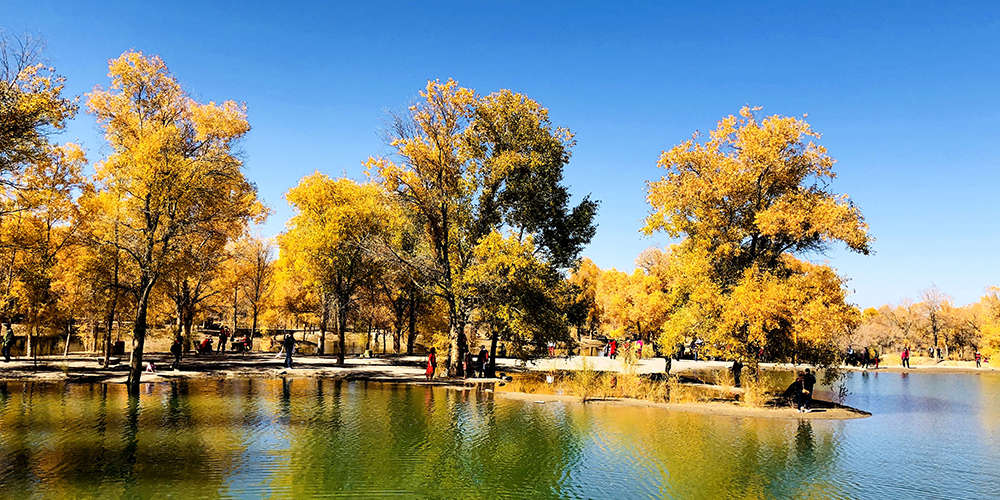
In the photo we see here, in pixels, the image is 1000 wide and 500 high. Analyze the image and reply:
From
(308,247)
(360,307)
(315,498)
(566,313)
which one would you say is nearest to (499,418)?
(315,498)

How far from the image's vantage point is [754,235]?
30859mm

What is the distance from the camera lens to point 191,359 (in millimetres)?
43000

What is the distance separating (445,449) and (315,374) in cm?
2071

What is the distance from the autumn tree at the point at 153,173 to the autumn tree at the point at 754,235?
2246 centimetres

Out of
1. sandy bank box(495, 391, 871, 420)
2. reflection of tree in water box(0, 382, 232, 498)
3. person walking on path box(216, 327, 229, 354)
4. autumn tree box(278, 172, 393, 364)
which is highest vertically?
autumn tree box(278, 172, 393, 364)

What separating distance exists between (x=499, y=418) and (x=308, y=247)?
25386 millimetres

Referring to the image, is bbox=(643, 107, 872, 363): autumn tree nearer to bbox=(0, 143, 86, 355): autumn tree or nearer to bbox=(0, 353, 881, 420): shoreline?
bbox=(0, 353, 881, 420): shoreline

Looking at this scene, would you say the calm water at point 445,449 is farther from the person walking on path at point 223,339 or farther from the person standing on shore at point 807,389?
the person walking on path at point 223,339

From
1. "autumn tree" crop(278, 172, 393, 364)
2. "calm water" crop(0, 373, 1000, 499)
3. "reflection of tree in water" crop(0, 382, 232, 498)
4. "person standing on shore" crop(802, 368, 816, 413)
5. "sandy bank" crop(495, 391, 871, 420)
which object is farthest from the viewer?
"autumn tree" crop(278, 172, 393, 364)

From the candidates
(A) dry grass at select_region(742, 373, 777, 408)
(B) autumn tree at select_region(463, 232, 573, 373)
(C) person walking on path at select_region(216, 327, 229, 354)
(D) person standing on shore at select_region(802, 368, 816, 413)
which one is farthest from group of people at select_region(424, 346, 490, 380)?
(C) person walking on path at select_region(216, 327, 229, 354)

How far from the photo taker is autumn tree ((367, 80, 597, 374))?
34188 millimetres

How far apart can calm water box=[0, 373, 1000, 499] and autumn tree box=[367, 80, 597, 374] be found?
9493 mm

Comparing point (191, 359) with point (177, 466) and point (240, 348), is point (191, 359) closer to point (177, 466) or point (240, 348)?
point (240, 348)

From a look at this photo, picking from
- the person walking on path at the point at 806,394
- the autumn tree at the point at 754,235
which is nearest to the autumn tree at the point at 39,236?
the autumn tree at the point at 754,235
